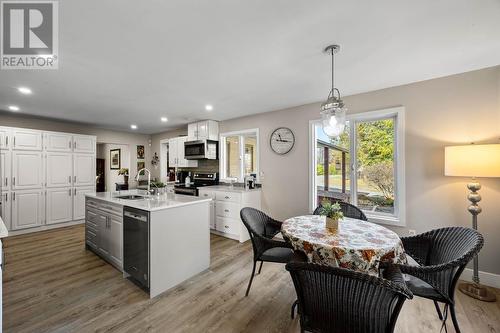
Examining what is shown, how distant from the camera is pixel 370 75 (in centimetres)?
248

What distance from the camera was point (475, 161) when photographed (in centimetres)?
203

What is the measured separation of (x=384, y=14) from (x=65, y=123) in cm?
649

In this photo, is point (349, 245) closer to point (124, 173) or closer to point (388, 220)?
point (388, 220)

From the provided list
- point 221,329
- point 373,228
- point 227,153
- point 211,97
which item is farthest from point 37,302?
point 227,153

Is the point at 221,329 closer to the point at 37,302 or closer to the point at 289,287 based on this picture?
the point at 289,287

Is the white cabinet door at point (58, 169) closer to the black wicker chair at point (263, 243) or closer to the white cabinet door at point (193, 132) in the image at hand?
the white cabinet door at point (193, 132)

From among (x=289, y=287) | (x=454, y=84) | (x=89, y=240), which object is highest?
(x=454, y=84)

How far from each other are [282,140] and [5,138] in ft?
17.3

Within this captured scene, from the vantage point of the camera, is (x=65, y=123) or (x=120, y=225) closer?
(x=120, y=225)

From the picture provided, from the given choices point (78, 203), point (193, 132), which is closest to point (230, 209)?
point (193, 132)

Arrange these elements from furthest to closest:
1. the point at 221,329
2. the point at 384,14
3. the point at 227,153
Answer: the point at 227,153, the point at 221,329, the point at 384,14

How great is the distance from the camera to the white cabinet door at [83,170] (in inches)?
188

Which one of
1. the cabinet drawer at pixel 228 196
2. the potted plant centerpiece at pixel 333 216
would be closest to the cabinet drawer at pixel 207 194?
the cabinet drawer at pixel 228 196

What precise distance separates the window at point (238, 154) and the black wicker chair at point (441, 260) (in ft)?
9.41
